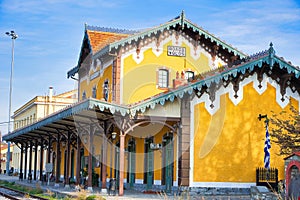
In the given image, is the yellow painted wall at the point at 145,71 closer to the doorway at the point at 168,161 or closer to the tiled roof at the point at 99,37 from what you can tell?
the tiled roof at the point at 99,37

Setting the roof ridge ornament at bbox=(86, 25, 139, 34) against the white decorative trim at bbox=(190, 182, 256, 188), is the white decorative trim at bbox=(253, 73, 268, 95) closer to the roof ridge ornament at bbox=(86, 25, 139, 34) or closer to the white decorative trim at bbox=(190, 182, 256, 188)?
the white decorative trim at bbox=(190, 182, 256, 188)

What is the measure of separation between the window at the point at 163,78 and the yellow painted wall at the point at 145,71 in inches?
7.5

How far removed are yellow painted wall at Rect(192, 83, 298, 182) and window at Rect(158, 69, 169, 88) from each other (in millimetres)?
5298

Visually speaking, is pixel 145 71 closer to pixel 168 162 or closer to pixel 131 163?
pixel 131 163

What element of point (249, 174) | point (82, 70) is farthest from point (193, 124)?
point (82, 70)

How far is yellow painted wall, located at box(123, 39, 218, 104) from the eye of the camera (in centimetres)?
Result: 2591

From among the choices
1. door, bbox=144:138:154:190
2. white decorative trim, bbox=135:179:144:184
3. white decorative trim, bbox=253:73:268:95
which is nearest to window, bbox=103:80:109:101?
door, bbox=144:138:154:190

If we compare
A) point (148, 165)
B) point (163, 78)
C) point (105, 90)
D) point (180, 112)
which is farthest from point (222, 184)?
point (105, 90)

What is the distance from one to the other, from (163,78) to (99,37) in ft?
13.3

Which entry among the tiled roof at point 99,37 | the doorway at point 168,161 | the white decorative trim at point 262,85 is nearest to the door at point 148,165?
the doorway at point 168,161

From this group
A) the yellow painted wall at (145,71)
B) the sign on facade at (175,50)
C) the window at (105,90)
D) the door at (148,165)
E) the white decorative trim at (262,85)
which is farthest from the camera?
the window at (105,90)

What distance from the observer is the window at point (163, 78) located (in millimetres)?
26528

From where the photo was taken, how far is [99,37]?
28094mm

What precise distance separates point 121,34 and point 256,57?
362 inches
